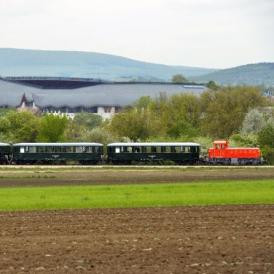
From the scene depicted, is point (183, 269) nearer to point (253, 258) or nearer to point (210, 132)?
point (253, 258)

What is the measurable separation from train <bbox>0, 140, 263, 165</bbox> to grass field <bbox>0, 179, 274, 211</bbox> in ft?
170

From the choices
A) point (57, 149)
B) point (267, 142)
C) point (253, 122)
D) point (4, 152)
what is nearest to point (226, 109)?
point (253, 122)

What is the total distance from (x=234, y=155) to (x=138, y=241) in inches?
3326

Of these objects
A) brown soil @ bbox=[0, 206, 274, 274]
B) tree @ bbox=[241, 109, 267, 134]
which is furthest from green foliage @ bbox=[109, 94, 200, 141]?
brown soil @ bbox=[0, 206, 274, 274]

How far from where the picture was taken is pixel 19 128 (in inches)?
5807

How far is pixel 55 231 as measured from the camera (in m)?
30.4

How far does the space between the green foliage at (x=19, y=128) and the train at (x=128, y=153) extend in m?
31.1

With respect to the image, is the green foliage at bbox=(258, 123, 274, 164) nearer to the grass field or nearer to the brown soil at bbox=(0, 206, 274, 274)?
the grass field

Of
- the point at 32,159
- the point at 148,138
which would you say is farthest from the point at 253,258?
the point at 148,138

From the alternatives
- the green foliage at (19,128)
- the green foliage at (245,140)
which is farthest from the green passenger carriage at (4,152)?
the green foliage at (245,140)

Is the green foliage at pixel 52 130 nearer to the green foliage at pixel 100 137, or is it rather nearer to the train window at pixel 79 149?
the green foliage at pixel 100 137

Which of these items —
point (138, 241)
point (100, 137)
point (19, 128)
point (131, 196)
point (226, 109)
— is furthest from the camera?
point (226, 109)

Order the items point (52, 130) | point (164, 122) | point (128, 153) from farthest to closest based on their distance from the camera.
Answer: point (164, 122) < point (52, 130) < point (128, 153)

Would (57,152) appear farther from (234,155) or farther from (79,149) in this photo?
(234,155)
